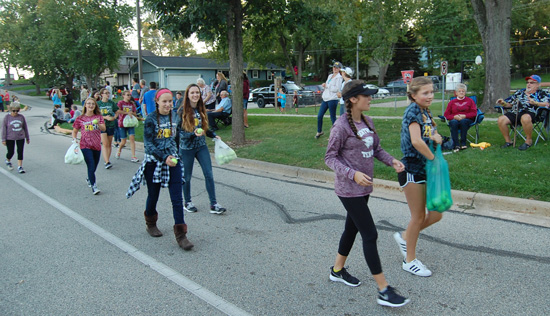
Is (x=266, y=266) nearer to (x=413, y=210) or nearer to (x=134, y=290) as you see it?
(x=134, y=290)

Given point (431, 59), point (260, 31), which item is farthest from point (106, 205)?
point (431, 59)

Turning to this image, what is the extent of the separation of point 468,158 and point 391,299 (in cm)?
534

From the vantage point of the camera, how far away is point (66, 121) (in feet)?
71.6

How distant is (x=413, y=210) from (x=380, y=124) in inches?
333

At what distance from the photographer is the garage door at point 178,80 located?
5162 centimetres

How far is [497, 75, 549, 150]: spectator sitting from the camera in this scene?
27.1 ft

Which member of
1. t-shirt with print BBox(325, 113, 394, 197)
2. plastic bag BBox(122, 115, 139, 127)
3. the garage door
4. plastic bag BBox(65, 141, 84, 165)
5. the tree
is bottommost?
plastic bag BBox(65, 141, 84, 165)

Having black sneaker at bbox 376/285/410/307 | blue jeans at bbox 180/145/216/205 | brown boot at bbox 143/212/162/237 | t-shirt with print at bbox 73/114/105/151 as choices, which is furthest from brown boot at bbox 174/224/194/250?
t-shirt with print at bbox 73/114/105/151

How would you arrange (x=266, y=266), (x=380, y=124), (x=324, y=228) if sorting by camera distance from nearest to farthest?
1. (x=266, y=266)
2. (x=324, y=228)
3. (x=380, y=124)

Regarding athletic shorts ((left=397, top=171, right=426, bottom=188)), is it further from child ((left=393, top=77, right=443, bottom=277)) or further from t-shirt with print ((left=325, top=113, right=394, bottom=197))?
t-shirt with print ((left=325, top=113, right=394, bottom=197))

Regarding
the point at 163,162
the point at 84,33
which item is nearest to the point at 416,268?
the point at 163,162

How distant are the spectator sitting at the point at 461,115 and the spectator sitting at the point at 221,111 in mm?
6829

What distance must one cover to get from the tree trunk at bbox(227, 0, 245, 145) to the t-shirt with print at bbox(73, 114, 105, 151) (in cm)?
437

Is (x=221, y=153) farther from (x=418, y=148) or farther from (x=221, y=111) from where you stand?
(x=221, y=111)
